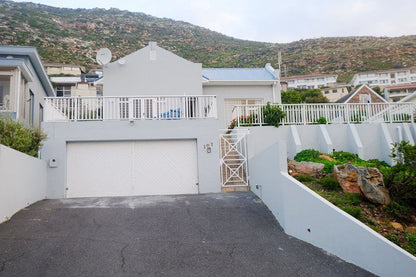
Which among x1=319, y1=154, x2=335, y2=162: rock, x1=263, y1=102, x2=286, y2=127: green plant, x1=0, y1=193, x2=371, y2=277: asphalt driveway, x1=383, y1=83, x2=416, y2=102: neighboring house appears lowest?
x1=0, y1=193, x2=371, y2=277: asphalt driveway

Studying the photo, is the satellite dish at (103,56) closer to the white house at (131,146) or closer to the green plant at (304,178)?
the white house at (131,146)

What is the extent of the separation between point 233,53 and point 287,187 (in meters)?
56.6

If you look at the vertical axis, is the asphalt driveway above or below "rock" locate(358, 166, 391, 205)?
below

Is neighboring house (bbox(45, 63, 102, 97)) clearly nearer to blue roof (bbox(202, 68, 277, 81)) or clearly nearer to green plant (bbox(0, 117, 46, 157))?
blue roof (bbox(202, 68, 277, 81))

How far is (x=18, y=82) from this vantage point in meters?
12.9

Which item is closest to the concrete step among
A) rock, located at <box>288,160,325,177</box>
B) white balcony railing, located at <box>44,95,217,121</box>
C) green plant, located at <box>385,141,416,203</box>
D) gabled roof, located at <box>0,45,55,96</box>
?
rock, located at <box>288,160,325,177</box>

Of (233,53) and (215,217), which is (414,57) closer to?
(233,53)

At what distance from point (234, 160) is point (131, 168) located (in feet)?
12.1

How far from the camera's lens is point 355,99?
44500 millimetres

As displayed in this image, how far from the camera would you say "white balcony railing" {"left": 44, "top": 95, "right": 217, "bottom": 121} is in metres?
11.2

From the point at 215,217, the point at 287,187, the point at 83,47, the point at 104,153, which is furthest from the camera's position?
the point at 83,47

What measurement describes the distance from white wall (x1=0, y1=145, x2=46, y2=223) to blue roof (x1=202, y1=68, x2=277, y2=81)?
1100 cm

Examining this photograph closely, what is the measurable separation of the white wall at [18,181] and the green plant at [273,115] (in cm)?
874

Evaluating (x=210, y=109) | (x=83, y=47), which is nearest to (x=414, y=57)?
(x=83, y=47)
